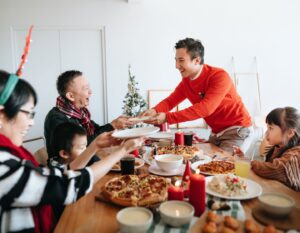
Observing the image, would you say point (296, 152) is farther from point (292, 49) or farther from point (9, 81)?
point (292, 49)

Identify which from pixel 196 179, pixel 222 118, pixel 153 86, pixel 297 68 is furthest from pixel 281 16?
pixel 196 179

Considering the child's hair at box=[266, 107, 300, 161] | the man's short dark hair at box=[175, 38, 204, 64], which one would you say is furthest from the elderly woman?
the man's short dark hair at box=[175, 38, 204, 64]

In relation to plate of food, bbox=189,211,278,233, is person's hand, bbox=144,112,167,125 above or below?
above

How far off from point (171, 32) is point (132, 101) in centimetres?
116

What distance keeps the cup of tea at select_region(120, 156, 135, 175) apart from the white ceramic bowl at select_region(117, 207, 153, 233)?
494 millimetres

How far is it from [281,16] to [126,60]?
235cm

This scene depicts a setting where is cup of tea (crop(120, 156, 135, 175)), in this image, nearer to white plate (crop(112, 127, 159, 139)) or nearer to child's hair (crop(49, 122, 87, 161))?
white plate (crop(112, 127, 159, 139))

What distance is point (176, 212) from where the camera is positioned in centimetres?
109

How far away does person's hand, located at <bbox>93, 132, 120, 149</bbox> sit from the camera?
160 centimetres

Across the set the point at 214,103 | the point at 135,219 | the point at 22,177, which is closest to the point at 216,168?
the point at 135,219

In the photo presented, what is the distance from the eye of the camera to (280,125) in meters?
1.78

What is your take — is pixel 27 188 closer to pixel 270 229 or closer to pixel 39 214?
pixel 39 214

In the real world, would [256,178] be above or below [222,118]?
below

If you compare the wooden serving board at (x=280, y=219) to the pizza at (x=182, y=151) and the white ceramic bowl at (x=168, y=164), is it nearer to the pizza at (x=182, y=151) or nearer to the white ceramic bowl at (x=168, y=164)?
the white ceramic bowl at (x=168, y=164)
